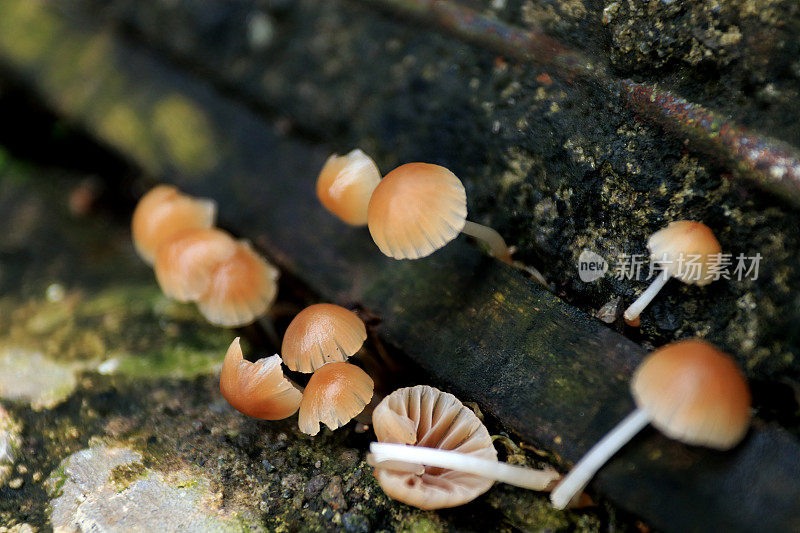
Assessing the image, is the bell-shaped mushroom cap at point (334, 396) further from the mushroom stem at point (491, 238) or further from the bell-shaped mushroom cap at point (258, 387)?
the mushroom stem at point (491, 238)

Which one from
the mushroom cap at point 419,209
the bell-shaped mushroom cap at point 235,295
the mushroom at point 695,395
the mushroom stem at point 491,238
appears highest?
the mushroom cap at point 419,209

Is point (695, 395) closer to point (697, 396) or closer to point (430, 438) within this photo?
point (697, 396)

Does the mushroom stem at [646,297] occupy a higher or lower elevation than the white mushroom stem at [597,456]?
higher

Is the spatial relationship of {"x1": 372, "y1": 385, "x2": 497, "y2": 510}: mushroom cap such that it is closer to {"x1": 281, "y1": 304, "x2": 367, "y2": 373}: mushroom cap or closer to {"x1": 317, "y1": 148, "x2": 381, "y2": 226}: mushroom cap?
{"x1": 281, "y1": 304, "x2": 367, "y2": 373}: mushroom cap

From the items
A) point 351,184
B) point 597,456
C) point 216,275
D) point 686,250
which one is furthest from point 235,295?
point 686,250

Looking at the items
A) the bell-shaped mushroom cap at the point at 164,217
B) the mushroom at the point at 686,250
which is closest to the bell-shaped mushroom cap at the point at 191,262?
the bell-shaped mushroom cap at the point at 164,217
